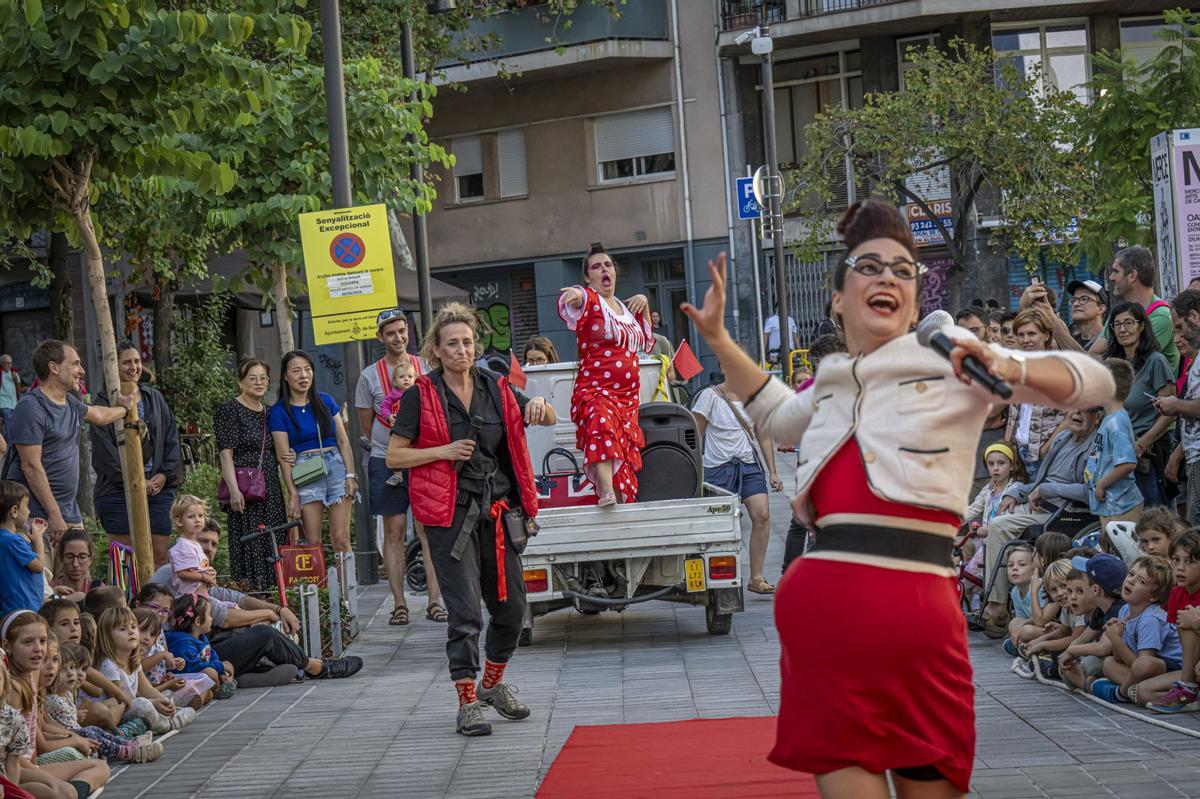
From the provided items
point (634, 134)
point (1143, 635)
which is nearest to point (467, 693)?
point (1143, 635)

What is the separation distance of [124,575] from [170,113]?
3318 millimetres

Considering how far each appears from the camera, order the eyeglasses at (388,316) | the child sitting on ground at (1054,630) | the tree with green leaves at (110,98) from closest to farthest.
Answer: the child sitting on ground at (1054,630), the tree with green leaves at (110,98), the eyeglasses at (388,316)

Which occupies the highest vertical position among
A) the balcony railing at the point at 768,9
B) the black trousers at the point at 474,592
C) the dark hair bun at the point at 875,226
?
the balcony railing at the point at 768,9

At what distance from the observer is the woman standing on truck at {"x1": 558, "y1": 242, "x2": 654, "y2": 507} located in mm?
10836

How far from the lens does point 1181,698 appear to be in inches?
304

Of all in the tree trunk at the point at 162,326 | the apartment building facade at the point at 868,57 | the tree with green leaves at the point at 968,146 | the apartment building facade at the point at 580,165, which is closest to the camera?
the tree trunk at the point at 162,326

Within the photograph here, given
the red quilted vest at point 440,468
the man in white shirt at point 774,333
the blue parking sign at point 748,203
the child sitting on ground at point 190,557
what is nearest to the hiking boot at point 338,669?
the child sitting on ground at point 190,557

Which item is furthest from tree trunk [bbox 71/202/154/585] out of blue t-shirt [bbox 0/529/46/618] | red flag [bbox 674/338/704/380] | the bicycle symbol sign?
red flag [bbox 674/338/704/380]

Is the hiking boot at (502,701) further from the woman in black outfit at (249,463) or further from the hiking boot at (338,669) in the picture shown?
the woman in black outfit at (249,463)

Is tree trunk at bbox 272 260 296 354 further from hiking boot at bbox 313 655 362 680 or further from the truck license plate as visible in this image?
the truck license plate

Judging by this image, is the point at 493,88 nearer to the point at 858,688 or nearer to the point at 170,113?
the point at 170,113

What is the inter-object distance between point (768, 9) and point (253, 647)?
26.9 meters

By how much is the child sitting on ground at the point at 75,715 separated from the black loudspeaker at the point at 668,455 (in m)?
4.52

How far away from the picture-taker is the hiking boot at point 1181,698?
7.70 metres
